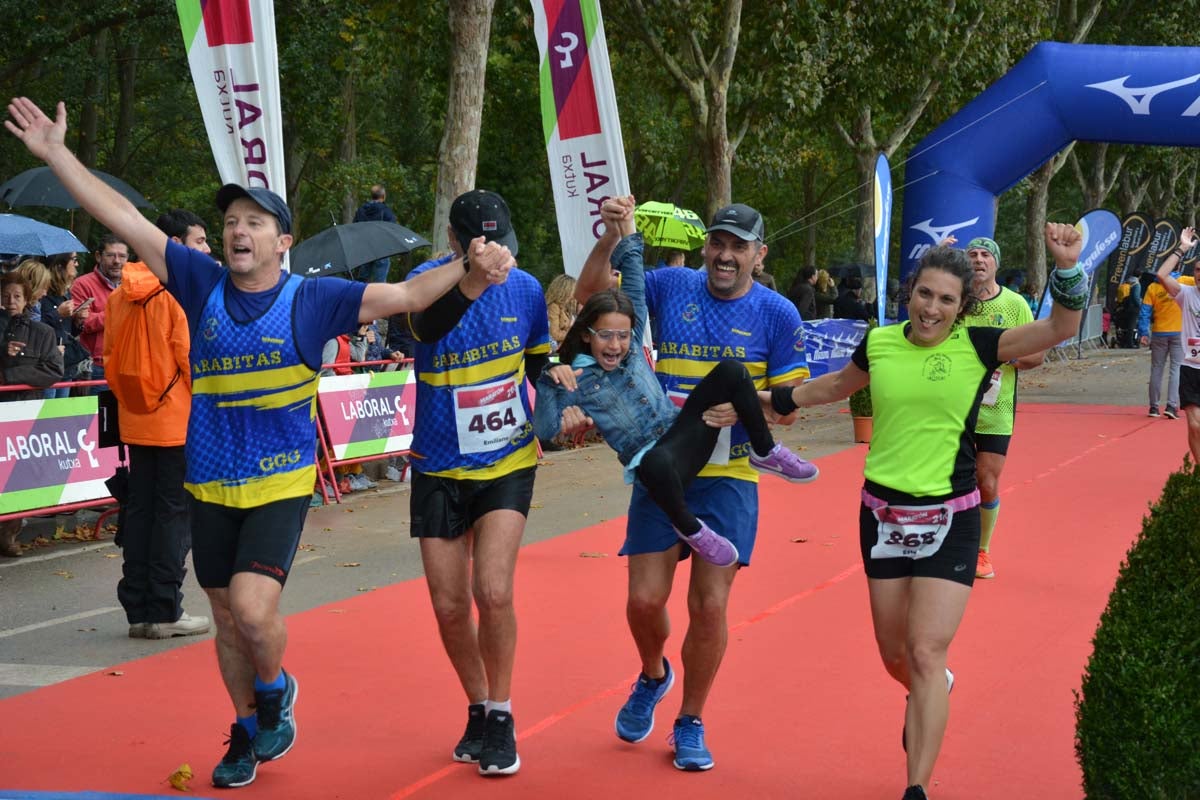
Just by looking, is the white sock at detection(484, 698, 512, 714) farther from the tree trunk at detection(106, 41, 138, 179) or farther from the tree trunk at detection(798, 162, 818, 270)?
the tree trunk at detection(798, 162, 818, 270)

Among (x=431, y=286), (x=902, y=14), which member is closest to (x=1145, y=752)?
(x=431, y=286)

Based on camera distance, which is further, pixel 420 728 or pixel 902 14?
pixel 902 14

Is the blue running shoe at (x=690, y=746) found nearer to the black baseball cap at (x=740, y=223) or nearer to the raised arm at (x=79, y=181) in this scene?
the black baseball cap at (x=740, y=223)

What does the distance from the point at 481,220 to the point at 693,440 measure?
1049 millimetres

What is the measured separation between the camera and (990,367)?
185 inches

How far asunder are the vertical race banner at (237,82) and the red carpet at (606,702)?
3.27 m

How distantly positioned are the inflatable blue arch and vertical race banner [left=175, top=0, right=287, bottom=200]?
287 inches

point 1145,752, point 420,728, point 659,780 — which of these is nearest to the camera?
point 1145,752

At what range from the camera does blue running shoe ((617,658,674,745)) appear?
17.7 feet

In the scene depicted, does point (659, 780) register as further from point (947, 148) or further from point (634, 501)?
point (947, 148)

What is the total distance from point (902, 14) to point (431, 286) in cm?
2018

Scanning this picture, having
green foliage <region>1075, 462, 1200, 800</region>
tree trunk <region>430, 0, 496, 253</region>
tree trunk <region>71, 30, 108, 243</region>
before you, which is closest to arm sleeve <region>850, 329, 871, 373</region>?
green foliage <region>1075, 462, 1200, 800</region>

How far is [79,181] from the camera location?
4.55 m

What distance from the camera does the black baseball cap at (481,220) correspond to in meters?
4.85
